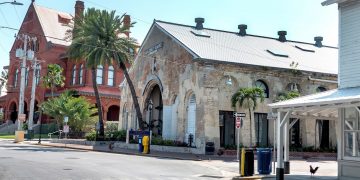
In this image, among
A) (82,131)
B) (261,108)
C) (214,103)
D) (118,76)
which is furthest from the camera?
(118,76)

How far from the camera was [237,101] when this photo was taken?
32812mm

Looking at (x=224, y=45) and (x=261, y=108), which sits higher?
(x=224, y=45)

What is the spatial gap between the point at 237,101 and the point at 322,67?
10.5 meters

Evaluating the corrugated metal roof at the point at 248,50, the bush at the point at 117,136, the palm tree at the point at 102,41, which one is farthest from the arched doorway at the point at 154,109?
the corrugated metal roof at the point at 248,50

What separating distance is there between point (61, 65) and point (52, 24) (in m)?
8.01

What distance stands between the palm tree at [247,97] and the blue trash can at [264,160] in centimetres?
1456

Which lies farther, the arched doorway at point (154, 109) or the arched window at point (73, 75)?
the arched window at point (73, 75)

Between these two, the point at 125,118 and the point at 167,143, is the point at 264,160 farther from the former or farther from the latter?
the point at 125,118

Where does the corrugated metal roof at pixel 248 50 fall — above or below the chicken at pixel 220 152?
above

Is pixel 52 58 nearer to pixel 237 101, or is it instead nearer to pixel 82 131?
pixel 82 131

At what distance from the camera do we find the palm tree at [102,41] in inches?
1577

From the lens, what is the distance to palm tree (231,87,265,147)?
32.5 meters

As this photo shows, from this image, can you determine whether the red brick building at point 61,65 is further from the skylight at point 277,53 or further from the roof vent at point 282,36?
the skylight at point 277,53

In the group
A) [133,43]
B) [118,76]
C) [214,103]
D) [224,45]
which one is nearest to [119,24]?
[133,43]
